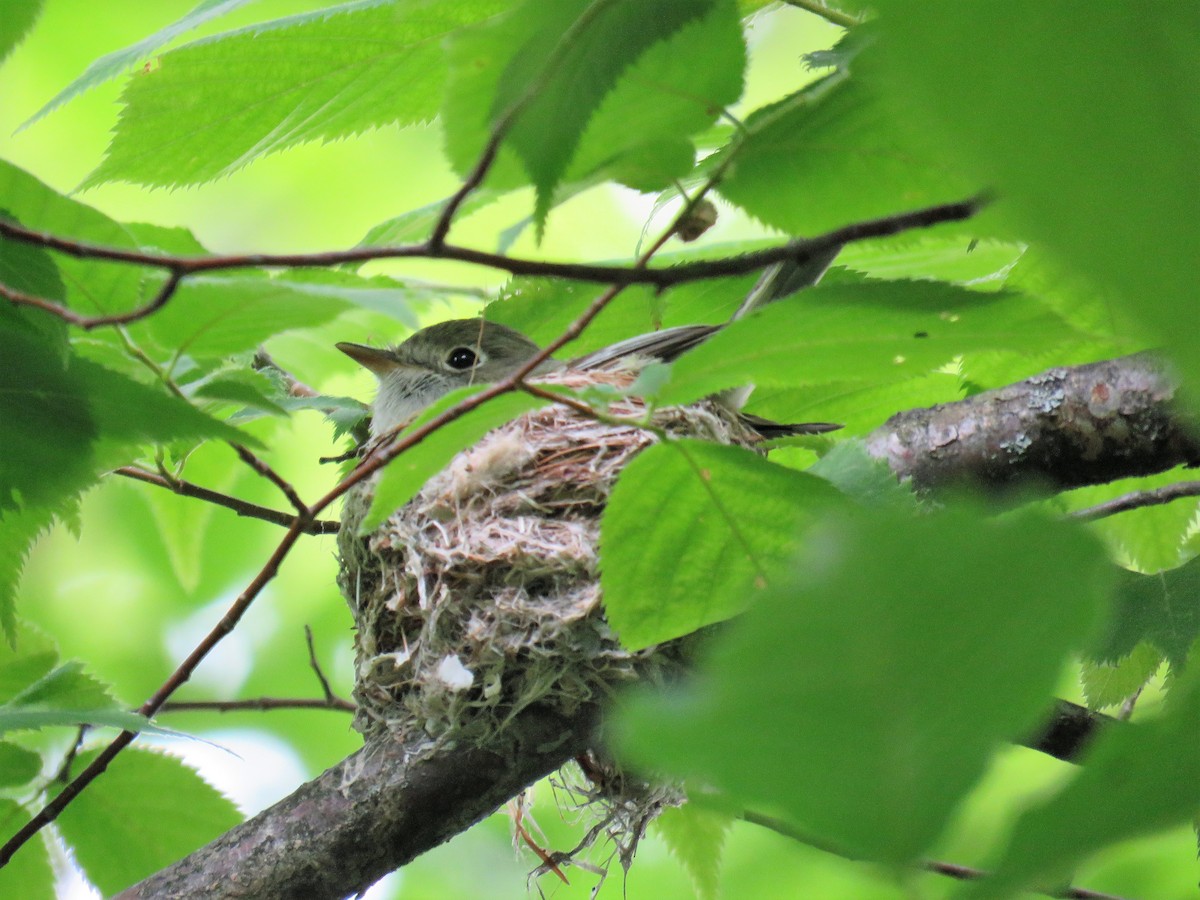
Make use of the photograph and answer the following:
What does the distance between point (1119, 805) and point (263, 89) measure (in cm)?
185

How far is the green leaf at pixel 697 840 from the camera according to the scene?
291 cm

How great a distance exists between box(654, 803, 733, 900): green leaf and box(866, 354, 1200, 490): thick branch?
1.18 metres

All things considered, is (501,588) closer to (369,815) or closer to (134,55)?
(369,815)

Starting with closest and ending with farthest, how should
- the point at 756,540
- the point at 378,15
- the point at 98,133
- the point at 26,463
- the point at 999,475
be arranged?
the point at 26,463
the point at 756,540
the point at 378,15
the point at 999,475
the point at 98,133

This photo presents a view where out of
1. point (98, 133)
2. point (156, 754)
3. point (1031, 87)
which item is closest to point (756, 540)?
point (1031, 87)

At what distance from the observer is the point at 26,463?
5.15 ft

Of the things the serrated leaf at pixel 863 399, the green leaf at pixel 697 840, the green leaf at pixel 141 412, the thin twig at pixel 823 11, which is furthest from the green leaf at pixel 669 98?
the green leaf at pixel 697 840

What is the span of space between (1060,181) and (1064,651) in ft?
0.86

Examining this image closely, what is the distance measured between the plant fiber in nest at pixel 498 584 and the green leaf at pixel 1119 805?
5.95ft

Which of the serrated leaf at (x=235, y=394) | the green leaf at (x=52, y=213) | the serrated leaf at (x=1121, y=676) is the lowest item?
the serrated leaf at (x=1121, y=676)

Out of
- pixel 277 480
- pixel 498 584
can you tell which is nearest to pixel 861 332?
pixel 277 480

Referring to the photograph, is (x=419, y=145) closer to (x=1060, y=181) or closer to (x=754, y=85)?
(x=754, y=85)

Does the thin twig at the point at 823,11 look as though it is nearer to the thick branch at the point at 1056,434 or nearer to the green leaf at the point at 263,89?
the green leaf at the point at 263,89

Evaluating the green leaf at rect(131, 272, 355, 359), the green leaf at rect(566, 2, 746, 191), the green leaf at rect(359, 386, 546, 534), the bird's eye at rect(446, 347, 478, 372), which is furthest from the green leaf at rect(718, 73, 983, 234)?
the bird's eye at rect(446, 347, 478, 372)
